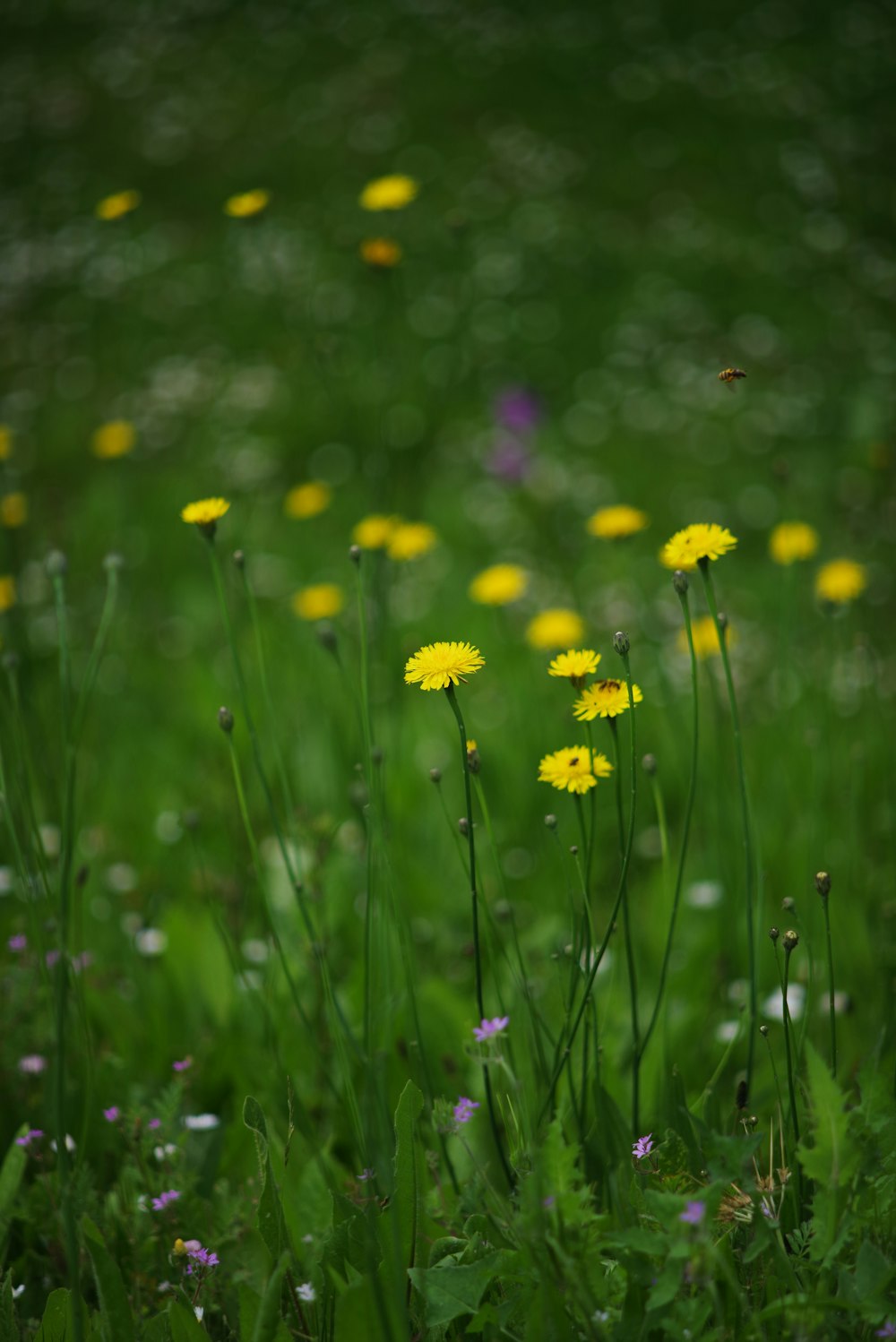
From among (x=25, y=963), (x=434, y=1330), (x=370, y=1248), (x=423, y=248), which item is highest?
(x=370, y=1248)

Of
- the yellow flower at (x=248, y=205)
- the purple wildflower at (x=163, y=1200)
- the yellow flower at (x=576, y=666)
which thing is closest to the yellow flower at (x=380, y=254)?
the yellow flower at (x=248, y=205)

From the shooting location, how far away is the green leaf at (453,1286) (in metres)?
0.86

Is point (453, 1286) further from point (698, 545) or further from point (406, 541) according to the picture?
point (406, 541)

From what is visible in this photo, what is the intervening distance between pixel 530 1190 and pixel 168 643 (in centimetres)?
232

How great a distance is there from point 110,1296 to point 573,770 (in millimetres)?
619

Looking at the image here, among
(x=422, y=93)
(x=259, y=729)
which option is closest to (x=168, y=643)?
(x=259, y=729)

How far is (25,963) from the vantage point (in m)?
1.50

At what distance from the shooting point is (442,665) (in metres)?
0.92

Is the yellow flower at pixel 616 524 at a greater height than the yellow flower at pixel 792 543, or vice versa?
the yellow flower at pixel 616 524

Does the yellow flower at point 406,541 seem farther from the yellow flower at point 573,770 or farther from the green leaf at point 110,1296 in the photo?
the green leaf at point 110,1296

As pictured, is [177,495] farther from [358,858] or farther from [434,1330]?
[434,1330]

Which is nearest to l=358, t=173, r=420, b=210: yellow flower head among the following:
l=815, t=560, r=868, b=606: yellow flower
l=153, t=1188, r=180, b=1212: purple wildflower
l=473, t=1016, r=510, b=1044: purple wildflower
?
l=815, t=560, r=868, b=606: yellow flower

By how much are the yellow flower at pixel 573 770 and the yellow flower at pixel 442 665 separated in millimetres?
113

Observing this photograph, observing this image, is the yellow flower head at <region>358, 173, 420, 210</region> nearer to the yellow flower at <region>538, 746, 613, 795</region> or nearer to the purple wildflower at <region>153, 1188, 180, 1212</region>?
the yellow flower at <region>538, 746, 613, 795</region>
